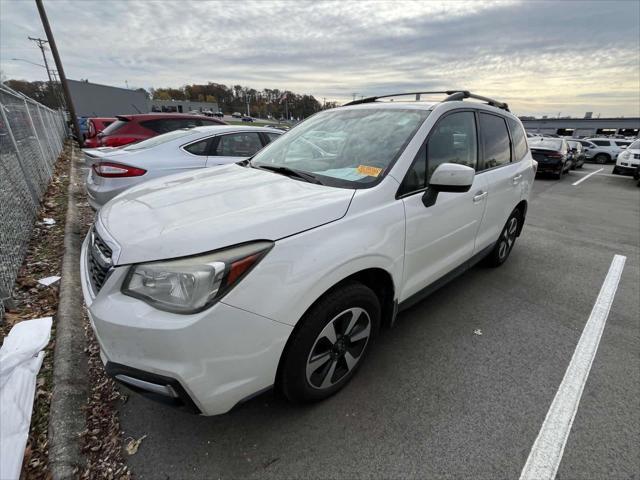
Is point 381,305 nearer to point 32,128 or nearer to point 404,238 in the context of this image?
point 404,238

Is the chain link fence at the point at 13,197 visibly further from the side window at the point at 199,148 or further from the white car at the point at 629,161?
the white car at the point at 629,161

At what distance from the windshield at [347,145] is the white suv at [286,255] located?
0.01 m

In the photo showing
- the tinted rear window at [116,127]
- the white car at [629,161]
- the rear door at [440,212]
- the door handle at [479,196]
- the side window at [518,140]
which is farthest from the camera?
the white car at [629,161]

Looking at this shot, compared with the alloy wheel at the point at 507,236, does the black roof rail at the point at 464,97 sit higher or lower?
higher

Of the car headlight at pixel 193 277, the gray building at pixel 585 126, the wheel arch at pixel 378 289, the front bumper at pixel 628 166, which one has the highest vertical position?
the car headlight at pixel 193 277

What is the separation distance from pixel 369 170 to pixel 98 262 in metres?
1.64

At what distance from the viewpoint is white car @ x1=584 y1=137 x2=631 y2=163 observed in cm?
2153

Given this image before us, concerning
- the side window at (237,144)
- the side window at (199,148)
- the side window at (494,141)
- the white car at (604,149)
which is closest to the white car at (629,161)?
the white car at (604,149)

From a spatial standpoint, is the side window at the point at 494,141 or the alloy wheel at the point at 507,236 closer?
the side window at the point at 494,141

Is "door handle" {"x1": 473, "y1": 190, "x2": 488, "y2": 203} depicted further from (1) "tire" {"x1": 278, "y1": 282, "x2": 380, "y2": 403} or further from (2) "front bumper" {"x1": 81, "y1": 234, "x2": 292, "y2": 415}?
(2) "front bumper" {"x1": 81, "y1": 234, "x2": 292, "y2": 415}

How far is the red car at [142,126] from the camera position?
7.21 m

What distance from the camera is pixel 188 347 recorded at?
1.42 metres

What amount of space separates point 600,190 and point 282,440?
44.6 ft

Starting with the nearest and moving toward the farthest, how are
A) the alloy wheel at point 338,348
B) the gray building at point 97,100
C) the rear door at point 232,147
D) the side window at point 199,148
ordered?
the alloy wheel at point 338,348, the side window at point 199,148, the rear door at point 232,147, the gray building at point 97,100
